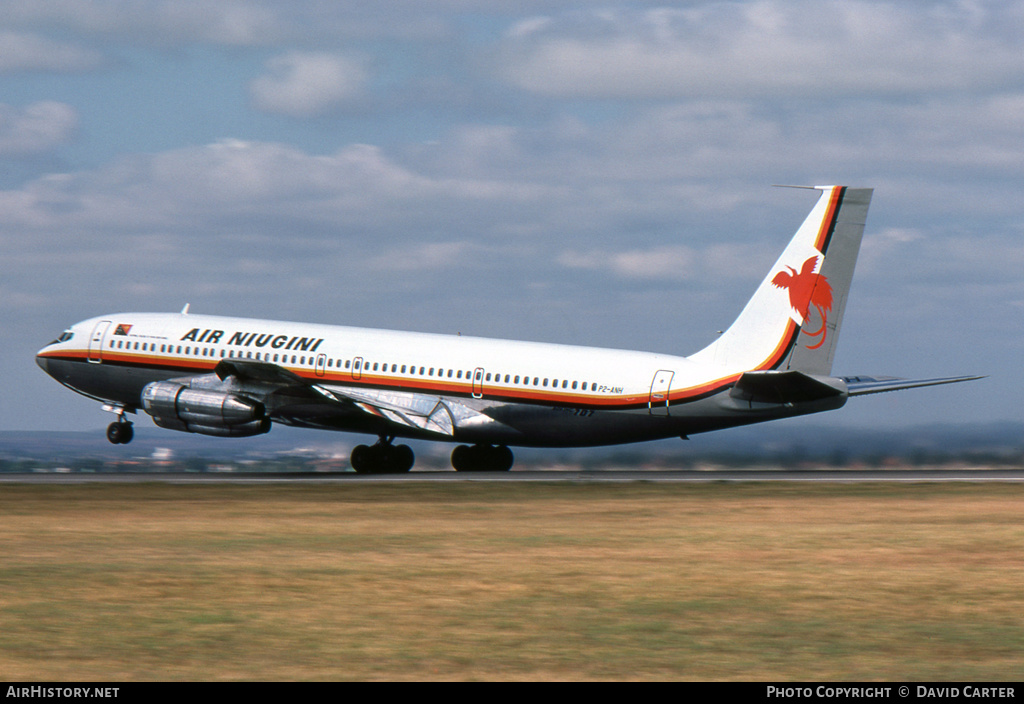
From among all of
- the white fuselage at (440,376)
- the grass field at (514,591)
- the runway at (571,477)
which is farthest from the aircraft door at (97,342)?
the grass field at (514,591)

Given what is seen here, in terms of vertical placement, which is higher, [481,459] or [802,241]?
[802,241]

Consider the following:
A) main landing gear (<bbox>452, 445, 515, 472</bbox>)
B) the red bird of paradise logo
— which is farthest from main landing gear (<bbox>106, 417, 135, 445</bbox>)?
the red bird of paradise logo

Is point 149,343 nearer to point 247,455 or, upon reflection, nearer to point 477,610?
point 247,455

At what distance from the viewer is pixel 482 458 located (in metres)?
47.8

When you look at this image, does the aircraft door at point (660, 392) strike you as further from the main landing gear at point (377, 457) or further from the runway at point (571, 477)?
the main landing gear at point (377, 457)

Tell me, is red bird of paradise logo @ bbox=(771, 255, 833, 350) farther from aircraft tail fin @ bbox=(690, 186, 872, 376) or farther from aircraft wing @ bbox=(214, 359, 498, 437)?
aircraft wing @ bbox=(214, 359, 498, 437)

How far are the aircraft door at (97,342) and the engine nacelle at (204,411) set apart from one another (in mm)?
5456

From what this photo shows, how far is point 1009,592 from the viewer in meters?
18.4

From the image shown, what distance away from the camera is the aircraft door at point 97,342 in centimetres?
5044

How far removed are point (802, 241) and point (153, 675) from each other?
33.9 metres

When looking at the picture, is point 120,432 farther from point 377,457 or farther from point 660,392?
point 660,392

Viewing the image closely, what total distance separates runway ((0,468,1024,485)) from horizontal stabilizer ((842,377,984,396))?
281cm

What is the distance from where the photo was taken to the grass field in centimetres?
1374
